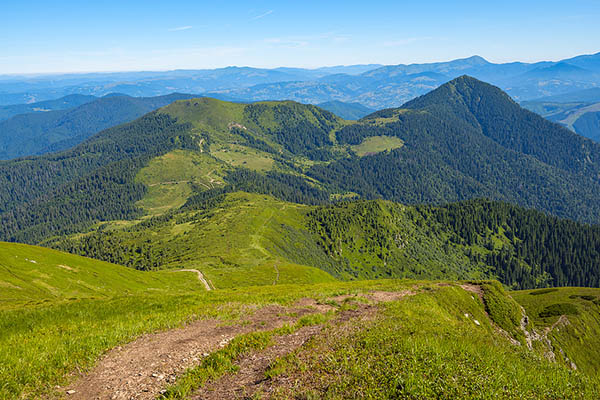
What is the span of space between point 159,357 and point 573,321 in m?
114

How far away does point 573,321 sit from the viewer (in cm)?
8844

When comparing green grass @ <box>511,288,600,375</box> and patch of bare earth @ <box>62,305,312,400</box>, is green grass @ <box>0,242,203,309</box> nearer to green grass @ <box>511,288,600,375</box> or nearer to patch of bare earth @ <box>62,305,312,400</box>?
patch of bare earth @ <box>62,305,312,400</box>

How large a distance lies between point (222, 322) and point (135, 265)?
7461 inches

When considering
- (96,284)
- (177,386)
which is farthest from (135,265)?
(177,386)

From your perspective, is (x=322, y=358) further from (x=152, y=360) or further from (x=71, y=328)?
(x=71, y=328)

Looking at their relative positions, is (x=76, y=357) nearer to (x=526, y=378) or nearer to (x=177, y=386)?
(x=177, y=386)

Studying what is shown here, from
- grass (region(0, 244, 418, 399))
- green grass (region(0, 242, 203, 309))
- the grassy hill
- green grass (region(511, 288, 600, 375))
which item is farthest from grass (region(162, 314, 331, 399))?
green grass (region(511, 288, 600, 375))

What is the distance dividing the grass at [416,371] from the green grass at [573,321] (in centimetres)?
7178

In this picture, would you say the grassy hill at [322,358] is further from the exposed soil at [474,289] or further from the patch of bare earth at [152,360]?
the exposed soil at [474,289]

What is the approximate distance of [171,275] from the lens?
126 meters

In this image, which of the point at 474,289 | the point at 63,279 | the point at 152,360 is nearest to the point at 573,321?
the point at 474,289

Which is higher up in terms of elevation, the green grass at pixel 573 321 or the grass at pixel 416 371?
the grass at pixel 416 371

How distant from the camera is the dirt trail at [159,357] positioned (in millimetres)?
16094

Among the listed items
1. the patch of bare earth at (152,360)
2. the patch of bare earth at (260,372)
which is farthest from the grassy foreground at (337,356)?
the patch of bare earth at (152,360)
